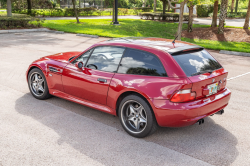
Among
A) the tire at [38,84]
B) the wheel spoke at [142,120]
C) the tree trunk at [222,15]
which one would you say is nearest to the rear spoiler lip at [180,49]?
the wheel spoke at [142,120]

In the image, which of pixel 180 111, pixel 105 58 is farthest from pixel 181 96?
pixel 105 58

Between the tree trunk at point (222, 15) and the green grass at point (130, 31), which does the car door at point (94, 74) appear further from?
the tree trunk at point (222, 15)

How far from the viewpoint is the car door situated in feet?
15.6

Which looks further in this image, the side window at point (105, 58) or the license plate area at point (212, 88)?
the side window at point (105, 58)

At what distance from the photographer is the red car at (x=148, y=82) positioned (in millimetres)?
4062

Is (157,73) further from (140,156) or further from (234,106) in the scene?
(234,106)

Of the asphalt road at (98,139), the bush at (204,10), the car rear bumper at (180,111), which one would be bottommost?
the asphalt road at (98,139)

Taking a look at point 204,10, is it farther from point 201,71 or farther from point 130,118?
point 130,118

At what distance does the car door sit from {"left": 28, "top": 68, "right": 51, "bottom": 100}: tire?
764 millimetres

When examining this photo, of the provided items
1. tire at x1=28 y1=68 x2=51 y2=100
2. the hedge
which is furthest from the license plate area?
the hedge

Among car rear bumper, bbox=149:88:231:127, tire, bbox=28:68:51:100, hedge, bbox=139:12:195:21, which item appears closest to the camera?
car rear bumper, bbox=149:88:231:127

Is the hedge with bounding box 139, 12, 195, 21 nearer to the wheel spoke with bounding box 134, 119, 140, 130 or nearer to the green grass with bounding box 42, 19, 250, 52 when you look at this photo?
the green grass with bounding box 42, 19, 250, 52

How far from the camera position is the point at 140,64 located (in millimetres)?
4449

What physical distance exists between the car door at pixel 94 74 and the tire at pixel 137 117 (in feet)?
1.56
